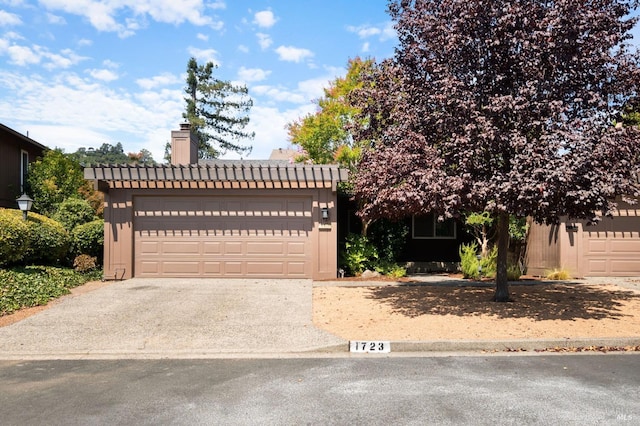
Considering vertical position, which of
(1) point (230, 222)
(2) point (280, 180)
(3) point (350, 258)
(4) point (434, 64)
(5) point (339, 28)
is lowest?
(3) point (350, 258)

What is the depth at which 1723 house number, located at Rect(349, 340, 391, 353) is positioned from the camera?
641 cm

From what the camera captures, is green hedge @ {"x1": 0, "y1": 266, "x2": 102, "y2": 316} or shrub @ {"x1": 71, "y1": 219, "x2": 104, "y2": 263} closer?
green hedge @ {"x1": 0, "y1": 266, "x2": 102, "y2": 316}

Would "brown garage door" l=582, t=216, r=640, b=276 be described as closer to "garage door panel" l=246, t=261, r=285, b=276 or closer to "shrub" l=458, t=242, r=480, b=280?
"shrub" l=458, t=242, r=480, b=280

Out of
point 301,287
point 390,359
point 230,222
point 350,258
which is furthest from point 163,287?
point 390,359

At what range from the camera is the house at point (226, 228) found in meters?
13.1

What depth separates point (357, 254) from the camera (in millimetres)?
14047

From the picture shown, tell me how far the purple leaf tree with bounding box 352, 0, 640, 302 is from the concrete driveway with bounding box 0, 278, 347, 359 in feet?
9.44

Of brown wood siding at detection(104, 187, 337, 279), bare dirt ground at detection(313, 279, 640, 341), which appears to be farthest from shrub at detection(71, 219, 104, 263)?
bare dirt ground at detection(313, 279, 640, 341)

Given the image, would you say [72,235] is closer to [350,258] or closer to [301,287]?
[301,287]

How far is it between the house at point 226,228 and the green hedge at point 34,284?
157 centimetres

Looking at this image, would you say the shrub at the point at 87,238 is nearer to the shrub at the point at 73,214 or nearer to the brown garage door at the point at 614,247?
the shrub at the point at 73,214

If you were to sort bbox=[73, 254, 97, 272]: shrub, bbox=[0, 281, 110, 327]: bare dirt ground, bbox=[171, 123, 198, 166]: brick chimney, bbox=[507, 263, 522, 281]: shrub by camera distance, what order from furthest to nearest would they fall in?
bbox=[171, 123, 198, 166]: brick chimney < bbox=[507, 263, 522, 281]: shrub < bbox=[73, 254, 97, 272]: shrub < bbox=[0, 281, 110, 327]: bare dirt ground

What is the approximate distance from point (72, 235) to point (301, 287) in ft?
23.1

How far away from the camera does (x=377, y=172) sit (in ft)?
27.2
